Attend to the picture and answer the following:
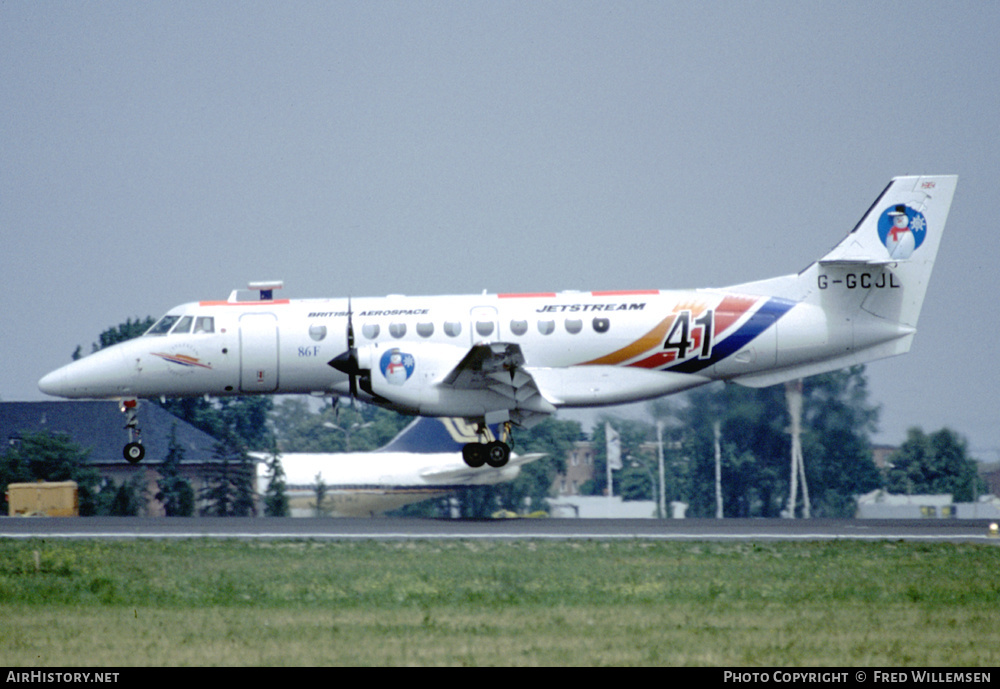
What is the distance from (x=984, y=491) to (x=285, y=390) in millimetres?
29109

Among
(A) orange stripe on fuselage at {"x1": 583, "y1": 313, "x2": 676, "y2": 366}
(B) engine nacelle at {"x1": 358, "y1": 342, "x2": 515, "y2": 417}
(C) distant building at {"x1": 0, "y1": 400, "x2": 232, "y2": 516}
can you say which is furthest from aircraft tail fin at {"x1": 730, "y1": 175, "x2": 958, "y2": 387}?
(C) distant building at {"x1": 0, "y1": 400, "x2": 232, "y2": 516}

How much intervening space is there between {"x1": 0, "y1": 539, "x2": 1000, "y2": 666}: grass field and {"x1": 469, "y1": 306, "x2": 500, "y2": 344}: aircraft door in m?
6.82

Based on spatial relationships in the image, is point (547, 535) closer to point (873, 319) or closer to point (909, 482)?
point (873, 319)

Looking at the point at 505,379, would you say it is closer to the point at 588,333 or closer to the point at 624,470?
the point at 588,333

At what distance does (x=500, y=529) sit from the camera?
89.1ft

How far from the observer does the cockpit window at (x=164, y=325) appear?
102 ft

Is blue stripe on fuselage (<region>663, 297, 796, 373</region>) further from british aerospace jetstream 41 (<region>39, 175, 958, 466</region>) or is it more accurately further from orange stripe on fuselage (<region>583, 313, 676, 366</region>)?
orange stripe on fuselage (<region>583, 313, 676, 366</region>)

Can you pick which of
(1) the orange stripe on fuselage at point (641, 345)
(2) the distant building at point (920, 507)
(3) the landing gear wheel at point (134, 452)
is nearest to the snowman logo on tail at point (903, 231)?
(1) the orange stripe on fuselage at point (641, 345)

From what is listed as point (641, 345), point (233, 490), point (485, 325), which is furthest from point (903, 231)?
point (233, 490)

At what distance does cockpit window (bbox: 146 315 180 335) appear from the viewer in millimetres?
31023

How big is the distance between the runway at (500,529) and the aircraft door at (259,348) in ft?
12.1

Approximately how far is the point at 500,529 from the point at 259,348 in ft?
26.8

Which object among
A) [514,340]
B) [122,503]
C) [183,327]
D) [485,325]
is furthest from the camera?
[122,503]
